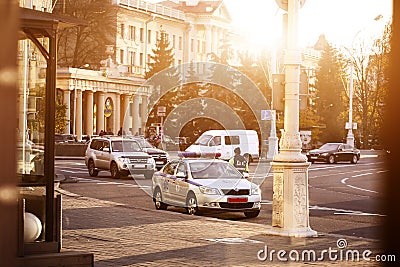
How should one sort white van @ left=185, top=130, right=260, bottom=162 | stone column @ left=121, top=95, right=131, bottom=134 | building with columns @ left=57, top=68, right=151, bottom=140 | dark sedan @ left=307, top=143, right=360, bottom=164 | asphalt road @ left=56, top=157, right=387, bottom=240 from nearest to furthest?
1. asphalt road @ left=56, top=157, right=387, bottom=240
2. white van @ left=185, top=130, right=260, bottom=162
3. dark sedan @ left=307, top=143, right=360, bottom=164
4. building with columns @ left=57, top=68, right=151, bottom=140
5. stone column @ left=121, top=95, right=131, bottom=134

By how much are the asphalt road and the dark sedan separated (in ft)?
52.2

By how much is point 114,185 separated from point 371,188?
33.7 ft

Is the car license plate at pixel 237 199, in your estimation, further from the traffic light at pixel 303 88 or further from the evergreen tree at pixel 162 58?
the evergreen tree at pixel 162 58

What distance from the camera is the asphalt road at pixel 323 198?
17344mm

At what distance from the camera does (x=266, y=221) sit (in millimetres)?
18219

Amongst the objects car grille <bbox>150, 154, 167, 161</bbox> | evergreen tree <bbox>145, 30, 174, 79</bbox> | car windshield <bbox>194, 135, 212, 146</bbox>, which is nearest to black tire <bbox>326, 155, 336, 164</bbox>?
car windshield <bbox>194, 135, 212, 146</bbox>

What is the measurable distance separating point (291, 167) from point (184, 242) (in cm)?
232

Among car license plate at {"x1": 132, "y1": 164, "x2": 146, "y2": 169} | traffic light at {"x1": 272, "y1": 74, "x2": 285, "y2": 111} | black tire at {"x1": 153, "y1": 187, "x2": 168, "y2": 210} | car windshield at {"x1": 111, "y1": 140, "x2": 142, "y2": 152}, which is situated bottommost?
Result: black tire at {"x1": 153, "y1": 187, "x2": 168, "y2": 210}

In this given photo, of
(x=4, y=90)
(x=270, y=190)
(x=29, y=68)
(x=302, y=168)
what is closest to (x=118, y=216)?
(x=302, y=168)

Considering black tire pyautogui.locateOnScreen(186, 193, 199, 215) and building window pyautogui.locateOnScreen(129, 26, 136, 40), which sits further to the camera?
building window pyautogui.locateOnScreen(129, 26, 136, 40)

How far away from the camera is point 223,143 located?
50.8 meters

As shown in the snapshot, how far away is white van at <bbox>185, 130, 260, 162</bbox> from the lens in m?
Result: 50.3
